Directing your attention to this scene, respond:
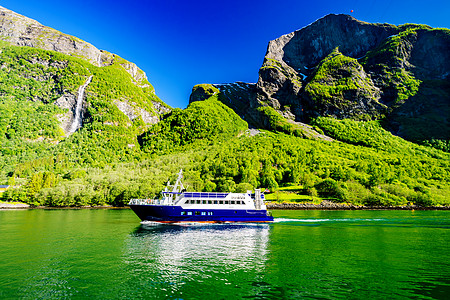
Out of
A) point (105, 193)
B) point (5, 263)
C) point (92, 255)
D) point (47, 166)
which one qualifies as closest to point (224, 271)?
point (92, 255)

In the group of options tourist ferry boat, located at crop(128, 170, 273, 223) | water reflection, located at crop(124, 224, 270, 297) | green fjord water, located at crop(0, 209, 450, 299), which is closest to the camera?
green fjord water, located at crop(0, 209, 450, 299)

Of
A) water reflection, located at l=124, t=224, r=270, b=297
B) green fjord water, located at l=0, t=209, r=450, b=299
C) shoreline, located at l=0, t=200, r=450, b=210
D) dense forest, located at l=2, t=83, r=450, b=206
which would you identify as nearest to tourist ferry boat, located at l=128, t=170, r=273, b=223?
water reflection, located at l=124, t=224, r=270, b=297

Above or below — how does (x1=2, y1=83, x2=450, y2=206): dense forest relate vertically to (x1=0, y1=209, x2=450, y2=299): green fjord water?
above

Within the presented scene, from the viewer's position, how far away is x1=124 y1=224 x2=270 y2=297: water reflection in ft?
69.9

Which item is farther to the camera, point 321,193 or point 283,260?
point 321,193

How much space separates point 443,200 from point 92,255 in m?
164

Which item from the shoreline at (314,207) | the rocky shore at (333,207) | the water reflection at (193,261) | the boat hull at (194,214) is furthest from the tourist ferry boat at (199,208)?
the rocky shore at (333,207)

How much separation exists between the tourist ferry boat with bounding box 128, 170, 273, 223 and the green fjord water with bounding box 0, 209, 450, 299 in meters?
16.3

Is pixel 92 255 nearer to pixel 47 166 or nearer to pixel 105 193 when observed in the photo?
pixel 105 193

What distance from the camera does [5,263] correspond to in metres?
27.2

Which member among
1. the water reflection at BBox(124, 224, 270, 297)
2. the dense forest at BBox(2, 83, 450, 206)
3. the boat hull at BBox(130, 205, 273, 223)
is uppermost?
the dense forest at BBox(2, 83, 450, 206)

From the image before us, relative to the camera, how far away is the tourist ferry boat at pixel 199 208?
60500 millimetres

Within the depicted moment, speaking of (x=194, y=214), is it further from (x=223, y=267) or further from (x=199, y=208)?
(x=223, y=267)

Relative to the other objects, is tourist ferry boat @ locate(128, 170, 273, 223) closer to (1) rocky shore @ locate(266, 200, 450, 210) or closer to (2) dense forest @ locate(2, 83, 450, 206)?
(1) rocky shore @ locate(266, 200, 450, 210)
